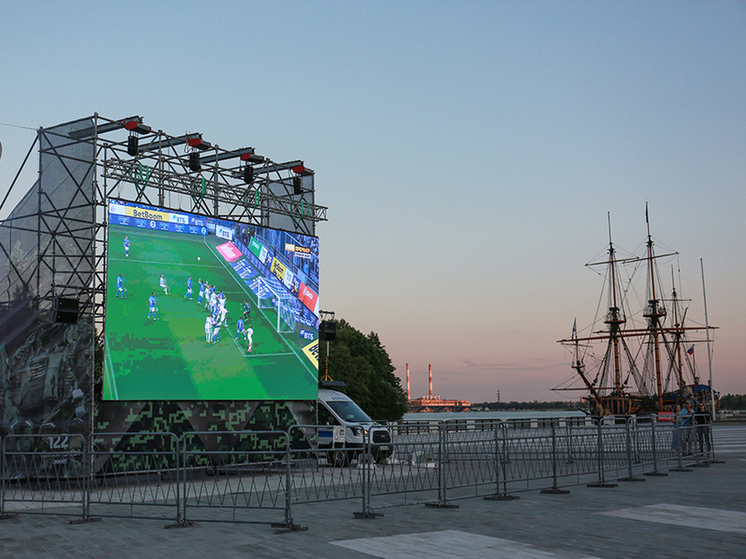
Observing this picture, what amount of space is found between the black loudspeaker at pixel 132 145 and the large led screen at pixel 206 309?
4.41ft

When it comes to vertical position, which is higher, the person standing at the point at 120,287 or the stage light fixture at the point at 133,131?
the stage light fixture at the point at 133,131

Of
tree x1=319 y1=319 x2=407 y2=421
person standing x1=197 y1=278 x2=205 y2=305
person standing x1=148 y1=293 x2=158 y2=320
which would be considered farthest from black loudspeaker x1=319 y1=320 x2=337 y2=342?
tree x1=319 y1=319 x2=407 y2=421

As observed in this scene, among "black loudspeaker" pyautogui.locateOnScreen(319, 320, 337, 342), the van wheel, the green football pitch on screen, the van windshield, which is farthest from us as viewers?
"black loudspeaker" pyautogui.locateOnScreen(319, 320, 337, 342)

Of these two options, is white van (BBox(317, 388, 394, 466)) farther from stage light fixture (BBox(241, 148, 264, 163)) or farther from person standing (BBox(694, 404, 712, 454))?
person standing (BBox(694, 404, 712, 454))

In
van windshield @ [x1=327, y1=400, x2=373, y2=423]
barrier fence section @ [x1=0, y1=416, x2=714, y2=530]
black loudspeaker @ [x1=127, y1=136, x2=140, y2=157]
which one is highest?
black loudspeaker @ [x1=127, y1=136, x2=140, y2=157]

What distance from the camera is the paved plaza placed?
8391mm

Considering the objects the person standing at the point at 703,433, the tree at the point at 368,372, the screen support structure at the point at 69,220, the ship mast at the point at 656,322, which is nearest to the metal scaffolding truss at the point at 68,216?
the screen support structure at the point at 69,220

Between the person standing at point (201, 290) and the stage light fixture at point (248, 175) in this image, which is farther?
the stage light fixture at point (248, 175)

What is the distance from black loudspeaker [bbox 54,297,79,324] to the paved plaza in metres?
5.22

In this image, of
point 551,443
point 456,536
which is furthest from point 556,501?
point 456,536

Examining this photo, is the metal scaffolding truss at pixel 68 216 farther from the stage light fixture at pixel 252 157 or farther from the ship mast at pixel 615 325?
the ship mast at pixel 615 325

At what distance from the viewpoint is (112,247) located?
17.1 metres

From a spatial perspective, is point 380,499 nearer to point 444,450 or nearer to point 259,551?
point 444,450

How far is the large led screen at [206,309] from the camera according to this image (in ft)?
56.5
